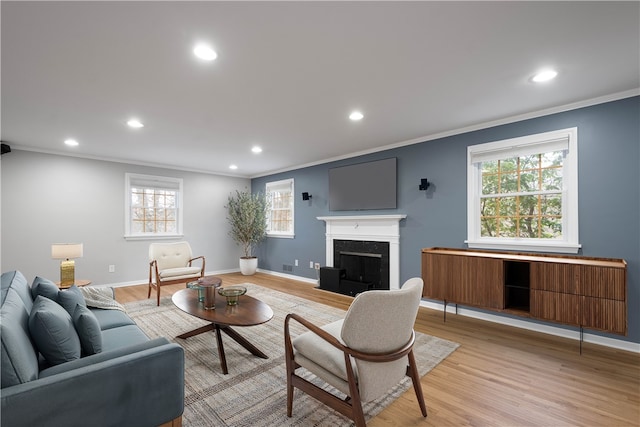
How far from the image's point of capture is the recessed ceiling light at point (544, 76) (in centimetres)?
247

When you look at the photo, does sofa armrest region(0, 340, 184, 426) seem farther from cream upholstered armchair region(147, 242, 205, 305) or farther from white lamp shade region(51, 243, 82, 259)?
white lamp shade region(51, 243, 82, 259)

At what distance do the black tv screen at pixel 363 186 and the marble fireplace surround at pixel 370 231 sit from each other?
7.7 inches

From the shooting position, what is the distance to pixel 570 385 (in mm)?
2275

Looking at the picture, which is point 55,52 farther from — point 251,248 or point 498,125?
point 251,248

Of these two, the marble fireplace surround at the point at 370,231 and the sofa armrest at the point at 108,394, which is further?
the marble fireplace surround at the point at 370,231

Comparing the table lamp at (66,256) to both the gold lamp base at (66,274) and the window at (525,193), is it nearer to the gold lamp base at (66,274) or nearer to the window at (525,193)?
the gold lamp base at (66,274)

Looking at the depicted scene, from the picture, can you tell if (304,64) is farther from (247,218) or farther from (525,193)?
(247,218)

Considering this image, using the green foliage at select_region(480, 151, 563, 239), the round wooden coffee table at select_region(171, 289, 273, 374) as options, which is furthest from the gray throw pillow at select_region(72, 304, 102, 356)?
the green foliage at select_region(480, 151, 563, 239)

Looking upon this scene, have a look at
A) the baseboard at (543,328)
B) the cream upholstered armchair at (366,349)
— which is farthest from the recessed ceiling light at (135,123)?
the baseboard at (543,328)

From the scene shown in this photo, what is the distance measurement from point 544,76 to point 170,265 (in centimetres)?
545

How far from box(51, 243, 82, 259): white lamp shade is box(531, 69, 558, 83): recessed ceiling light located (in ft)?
18.9

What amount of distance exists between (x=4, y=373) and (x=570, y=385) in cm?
343

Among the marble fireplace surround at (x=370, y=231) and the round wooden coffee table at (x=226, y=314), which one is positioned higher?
the marble fireplace surround at (x=370, y=231)

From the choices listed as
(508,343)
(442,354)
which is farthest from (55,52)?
(508,343)
